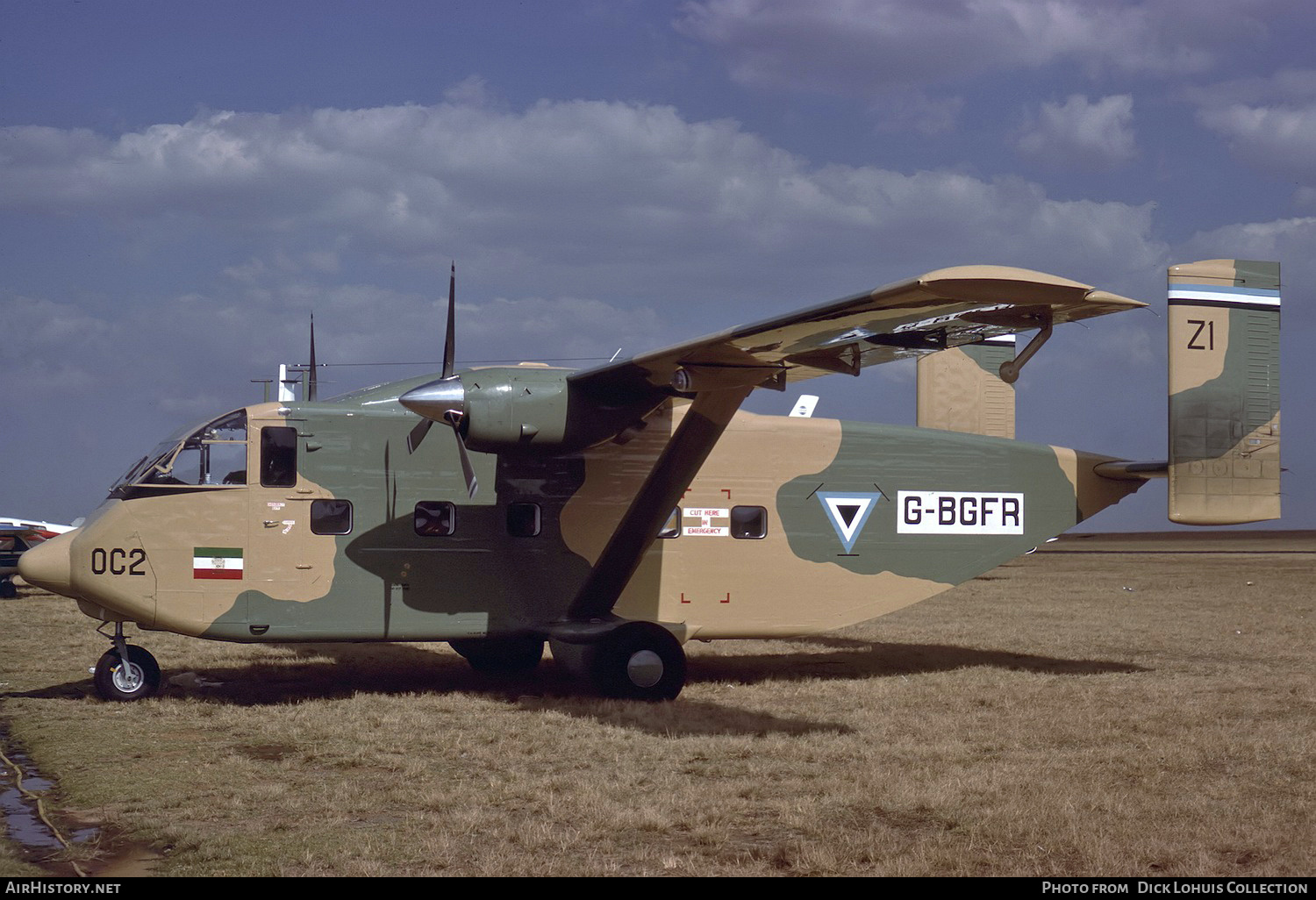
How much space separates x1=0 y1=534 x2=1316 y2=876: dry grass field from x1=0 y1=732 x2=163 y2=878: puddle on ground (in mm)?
59

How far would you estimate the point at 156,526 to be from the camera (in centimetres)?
1224

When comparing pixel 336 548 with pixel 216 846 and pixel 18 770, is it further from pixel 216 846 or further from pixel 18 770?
pixel 216 846

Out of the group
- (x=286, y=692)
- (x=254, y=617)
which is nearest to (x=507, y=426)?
(x=254, y=617)

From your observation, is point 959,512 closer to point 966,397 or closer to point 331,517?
point 966,397

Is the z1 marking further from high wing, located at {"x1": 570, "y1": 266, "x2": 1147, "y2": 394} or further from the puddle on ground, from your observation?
the puddle on ground

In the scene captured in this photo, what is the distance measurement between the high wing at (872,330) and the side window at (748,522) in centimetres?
179

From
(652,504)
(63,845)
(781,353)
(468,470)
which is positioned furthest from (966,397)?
(63,845)

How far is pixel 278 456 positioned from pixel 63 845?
6016 millimetres

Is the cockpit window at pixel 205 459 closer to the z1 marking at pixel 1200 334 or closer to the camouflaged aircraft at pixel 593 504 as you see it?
the camouflaged aircraft at pixel 593 504

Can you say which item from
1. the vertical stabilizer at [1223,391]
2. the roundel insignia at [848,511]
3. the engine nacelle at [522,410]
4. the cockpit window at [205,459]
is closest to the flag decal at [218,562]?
the cockpit window at [205,459]

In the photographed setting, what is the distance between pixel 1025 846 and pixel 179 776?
6.16m

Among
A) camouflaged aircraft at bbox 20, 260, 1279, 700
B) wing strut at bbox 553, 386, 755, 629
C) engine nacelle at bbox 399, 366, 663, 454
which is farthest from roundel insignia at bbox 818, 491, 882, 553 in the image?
engine nacelle at bbox 399, 366, 663, 454

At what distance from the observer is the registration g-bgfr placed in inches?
594
